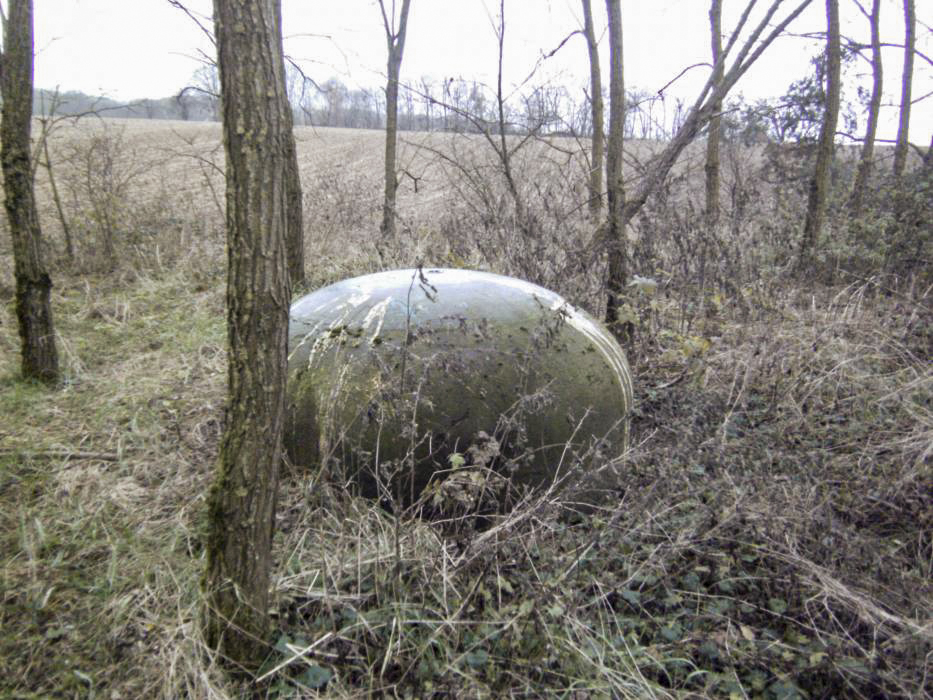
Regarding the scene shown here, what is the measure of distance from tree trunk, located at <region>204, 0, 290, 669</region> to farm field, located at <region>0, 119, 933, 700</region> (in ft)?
0.73

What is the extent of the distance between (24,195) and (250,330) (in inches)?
144

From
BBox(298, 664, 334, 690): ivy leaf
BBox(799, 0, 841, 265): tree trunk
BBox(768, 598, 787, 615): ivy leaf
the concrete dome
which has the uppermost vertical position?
BBox(799, 0, 841, 265): tree trunk

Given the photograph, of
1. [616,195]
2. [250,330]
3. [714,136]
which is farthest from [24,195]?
[714,136]

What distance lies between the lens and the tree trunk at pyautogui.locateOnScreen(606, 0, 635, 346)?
201 inches

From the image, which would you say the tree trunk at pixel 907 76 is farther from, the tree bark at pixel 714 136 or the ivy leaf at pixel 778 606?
the ivy leaf at pixel 778 606

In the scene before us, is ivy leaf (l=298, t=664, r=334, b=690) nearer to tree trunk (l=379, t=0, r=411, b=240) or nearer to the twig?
the twig

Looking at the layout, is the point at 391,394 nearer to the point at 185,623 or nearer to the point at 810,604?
the point at 185,623

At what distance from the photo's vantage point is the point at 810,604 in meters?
2.61

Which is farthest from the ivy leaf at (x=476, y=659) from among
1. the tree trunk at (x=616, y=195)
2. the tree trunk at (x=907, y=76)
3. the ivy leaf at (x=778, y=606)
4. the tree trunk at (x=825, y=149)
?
the tree trunk at (x=907, y=76)

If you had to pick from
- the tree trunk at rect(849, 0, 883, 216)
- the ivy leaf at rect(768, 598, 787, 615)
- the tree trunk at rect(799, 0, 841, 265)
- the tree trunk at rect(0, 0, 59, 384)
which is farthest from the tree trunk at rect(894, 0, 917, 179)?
the tree trunk at rect(0, 0, 59, 384)

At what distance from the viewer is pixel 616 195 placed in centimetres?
514

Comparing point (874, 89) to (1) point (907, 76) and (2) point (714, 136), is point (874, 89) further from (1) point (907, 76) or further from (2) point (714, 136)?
(2) point (714, 136)

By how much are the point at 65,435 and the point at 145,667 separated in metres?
2.37

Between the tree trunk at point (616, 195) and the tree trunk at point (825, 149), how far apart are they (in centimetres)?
245
